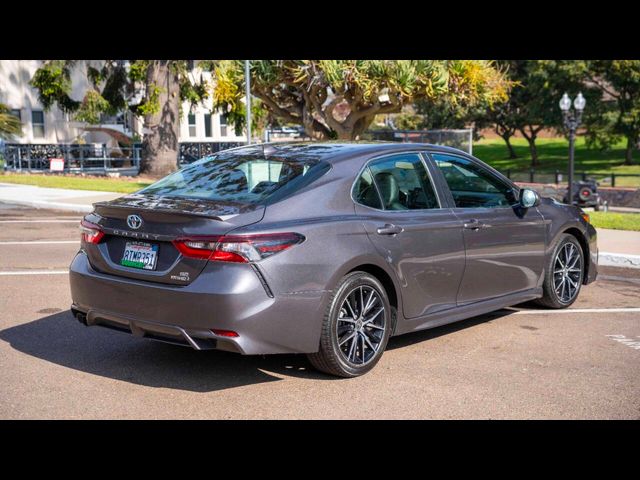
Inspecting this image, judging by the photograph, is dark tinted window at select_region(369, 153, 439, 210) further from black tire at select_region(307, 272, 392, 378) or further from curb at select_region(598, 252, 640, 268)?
curb at select_region(598, 252, 640, 268)

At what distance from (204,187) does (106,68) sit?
28.0 m

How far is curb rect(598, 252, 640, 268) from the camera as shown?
11055mm

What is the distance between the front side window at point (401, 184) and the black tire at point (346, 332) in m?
0.65

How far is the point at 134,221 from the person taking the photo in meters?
5.42

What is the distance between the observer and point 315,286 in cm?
532

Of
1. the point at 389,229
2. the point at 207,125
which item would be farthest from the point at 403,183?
the point at 207,125

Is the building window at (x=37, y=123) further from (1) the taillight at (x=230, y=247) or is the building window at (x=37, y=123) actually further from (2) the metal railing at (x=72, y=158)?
(1) the taillight at (x=230, y=247)

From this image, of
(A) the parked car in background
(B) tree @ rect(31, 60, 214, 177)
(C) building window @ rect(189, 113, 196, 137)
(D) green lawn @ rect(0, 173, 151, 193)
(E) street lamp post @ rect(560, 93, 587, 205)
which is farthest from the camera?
(C) building window @ rect(189, 113, 196, 137)

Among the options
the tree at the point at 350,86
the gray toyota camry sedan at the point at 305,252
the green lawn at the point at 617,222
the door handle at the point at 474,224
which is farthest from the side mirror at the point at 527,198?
the tree at the point at 350,86

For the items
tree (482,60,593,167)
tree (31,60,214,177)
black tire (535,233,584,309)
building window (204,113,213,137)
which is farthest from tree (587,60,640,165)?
black tire (535,233,584,309)

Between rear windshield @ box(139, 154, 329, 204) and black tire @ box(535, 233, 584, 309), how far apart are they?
Result: 2.85 m

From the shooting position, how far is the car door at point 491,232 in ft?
21.7
